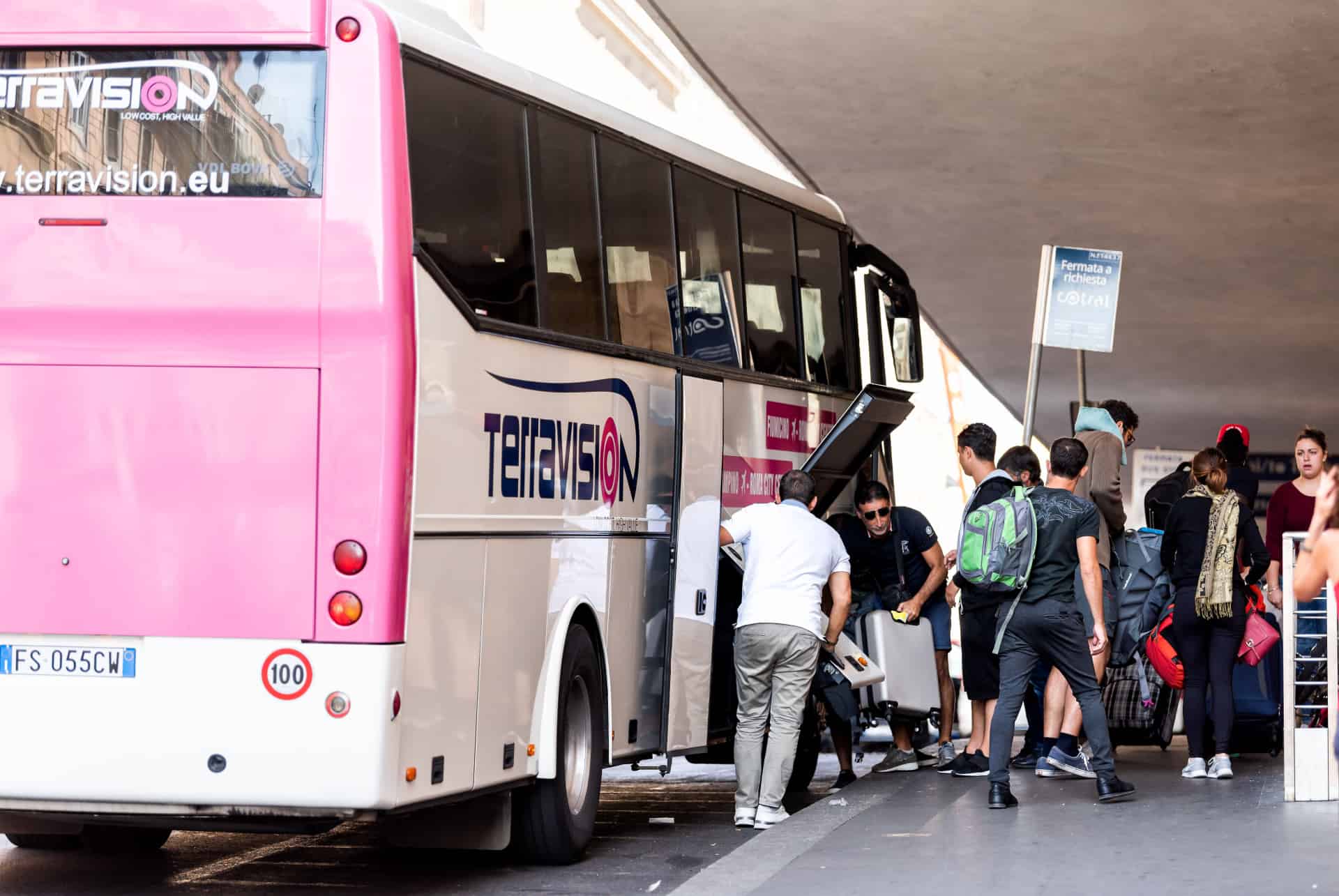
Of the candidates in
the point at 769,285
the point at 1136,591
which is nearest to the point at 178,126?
the point at 769,285

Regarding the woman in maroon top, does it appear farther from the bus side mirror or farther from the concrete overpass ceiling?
the concrete overpass ceiling

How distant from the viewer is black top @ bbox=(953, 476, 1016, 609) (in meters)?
10.6

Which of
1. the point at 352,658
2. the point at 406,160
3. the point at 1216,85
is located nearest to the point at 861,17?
the point at 1216,85

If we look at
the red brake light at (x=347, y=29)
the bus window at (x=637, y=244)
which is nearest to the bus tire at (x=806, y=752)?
the bus window at (x=637, y=244)

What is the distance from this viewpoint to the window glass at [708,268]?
32.9ft

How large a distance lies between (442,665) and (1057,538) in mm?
3814

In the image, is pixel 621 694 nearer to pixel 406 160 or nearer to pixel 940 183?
→ pixel 406 160

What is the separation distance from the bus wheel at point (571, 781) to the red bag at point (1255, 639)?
13.2 feet

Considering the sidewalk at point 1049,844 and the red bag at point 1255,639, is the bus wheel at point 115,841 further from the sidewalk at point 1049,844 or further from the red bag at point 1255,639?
the red bag at point 1255,639

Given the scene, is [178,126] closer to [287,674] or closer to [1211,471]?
[287,674]

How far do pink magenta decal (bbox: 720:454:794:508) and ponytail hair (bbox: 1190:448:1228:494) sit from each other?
94.2 inches

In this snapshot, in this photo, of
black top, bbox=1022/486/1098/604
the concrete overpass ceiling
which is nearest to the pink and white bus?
black top, bbox=1022/486/1098/604

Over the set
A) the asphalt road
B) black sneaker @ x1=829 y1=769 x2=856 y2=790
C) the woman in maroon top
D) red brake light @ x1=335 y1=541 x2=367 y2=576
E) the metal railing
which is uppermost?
the woman in maroon top

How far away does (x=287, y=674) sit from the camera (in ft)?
22.7
